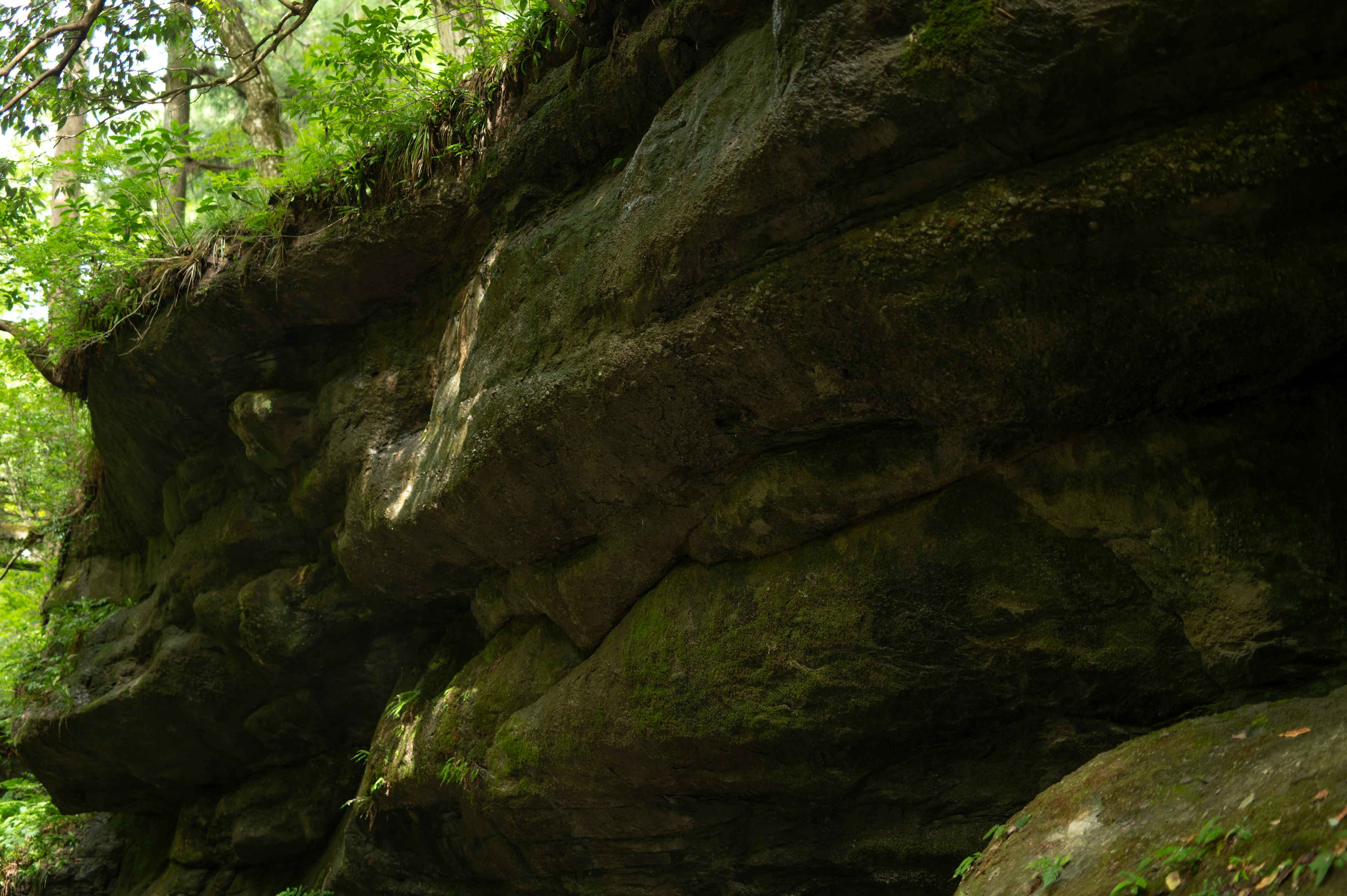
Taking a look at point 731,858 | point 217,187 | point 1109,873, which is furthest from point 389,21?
point 1109,873

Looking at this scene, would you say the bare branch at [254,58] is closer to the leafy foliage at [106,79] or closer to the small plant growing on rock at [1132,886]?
the leafy foliage at [106,79]

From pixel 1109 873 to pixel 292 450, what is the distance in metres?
7.11

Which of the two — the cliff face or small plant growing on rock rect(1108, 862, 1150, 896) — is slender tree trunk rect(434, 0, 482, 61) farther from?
small plant growing on rock rect(1108, 862, 1150, 896)

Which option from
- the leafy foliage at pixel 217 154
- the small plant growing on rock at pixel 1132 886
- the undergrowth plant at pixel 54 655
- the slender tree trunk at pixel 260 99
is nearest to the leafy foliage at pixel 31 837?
the undergrowth plant at pixel 54 655

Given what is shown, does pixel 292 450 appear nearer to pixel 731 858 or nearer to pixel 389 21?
pixel 389 21

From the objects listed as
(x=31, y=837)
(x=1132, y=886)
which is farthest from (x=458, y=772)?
(x=31, y=837)

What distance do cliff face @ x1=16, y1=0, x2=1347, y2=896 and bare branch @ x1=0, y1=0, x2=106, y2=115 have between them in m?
1.96

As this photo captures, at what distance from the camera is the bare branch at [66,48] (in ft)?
19.3

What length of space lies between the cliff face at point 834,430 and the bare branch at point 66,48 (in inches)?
77.2

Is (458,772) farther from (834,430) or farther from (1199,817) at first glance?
(1199,817)

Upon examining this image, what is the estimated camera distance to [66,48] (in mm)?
6699

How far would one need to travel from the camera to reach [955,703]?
4.57 m

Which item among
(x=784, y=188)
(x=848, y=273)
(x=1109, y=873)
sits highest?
(x=784, y=188)

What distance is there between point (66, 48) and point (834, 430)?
6551 millimetres
